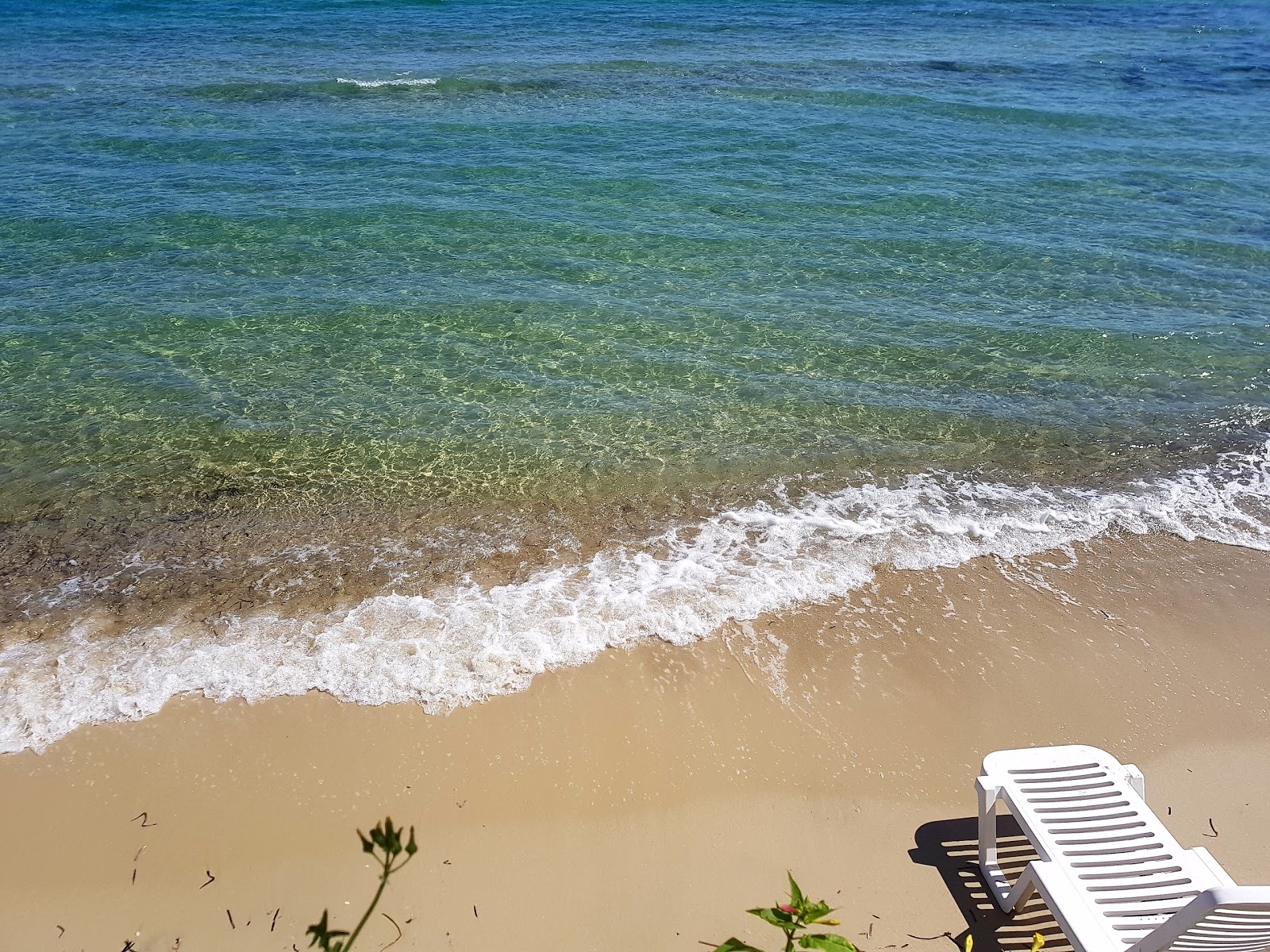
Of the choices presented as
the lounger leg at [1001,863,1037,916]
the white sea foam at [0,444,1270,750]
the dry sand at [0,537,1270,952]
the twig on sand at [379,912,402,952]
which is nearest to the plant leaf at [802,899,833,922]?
the dry sand at [0,537,1270,952]

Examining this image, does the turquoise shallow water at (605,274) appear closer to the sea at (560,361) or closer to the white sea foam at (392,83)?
the sea at (560,361)

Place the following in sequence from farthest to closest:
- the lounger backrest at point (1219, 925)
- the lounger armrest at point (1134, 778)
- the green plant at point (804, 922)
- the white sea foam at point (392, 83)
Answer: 1. the white sea foam at point (392, 83)
2. the lounger armrest at point (1134, 778)
3. the lounger backrest at point (1219, 925)
4. the green plant at point (804, 922)

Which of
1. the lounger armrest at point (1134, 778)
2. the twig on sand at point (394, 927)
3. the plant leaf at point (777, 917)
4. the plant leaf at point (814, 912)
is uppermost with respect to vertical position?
the plant leaf at point (814, 912)

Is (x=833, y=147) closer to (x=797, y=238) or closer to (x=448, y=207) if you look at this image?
(x=797, y=238)

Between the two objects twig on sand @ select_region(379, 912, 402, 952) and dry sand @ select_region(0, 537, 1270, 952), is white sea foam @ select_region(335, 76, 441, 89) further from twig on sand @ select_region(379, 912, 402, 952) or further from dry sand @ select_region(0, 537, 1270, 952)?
twig on sand @ select_region(379, 912, 402, 952)

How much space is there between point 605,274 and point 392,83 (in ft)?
38.7

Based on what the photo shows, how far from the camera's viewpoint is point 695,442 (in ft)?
28.0

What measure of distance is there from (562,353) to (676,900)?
21.8 feet

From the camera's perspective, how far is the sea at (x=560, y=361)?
6520 millimetres

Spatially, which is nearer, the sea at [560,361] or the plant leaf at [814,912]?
the plant leaf at [814,912]

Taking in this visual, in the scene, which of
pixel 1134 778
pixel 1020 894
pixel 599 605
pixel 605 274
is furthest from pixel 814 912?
pixel 605 274

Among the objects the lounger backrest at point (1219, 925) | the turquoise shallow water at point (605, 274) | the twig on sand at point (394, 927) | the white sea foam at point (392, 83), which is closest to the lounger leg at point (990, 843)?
the lounger backrest at point (1219, 925)

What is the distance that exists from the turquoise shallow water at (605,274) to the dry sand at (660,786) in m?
2.40

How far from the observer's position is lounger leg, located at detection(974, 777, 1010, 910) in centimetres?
452
